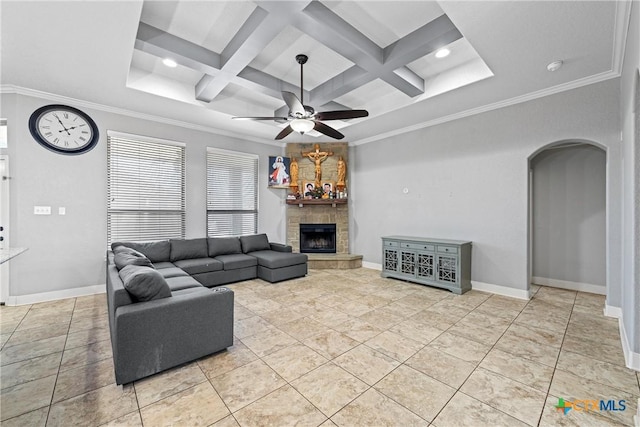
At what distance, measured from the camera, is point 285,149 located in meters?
6.63

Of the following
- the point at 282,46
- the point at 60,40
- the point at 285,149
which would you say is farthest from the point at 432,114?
the point at 60,40

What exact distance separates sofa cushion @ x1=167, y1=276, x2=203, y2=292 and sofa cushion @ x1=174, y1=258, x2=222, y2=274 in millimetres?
1045

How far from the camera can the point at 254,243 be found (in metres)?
5.67

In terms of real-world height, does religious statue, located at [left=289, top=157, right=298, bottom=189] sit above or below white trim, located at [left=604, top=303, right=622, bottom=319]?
above

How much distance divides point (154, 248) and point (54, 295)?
1.42 meters

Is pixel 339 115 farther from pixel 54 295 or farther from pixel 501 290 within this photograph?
pixel 54 295

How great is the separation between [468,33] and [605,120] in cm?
237

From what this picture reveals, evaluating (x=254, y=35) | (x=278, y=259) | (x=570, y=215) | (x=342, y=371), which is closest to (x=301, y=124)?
(x=254, y=35)

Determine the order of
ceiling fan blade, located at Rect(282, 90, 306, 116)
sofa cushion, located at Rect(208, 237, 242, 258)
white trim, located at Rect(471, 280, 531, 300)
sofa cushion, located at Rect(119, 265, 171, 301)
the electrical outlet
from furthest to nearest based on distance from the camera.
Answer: sofa cushion, located at Rect(208, 237, 242, 258) → white trim, located at Rect(471, 280, 531, 300) → the electrical outlet → ceiling fan blade, located at Rect(282, 90, 306, 116) → sofa cushion, located at Rect(119, 265, 171, 301)

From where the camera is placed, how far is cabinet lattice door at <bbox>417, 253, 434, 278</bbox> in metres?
4.68

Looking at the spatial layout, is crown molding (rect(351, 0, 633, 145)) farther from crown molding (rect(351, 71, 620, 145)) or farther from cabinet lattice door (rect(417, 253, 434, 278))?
cabinet lattice door (rect(417, 253, 434, 278))

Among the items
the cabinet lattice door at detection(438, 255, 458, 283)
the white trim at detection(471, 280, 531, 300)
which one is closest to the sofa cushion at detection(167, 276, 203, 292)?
the cabinet lattice door at detection(438, 255, 458, 283)

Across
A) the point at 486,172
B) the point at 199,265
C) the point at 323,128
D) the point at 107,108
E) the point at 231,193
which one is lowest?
the point at 199,265

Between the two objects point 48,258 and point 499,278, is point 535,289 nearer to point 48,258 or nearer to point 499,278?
point 499,278
